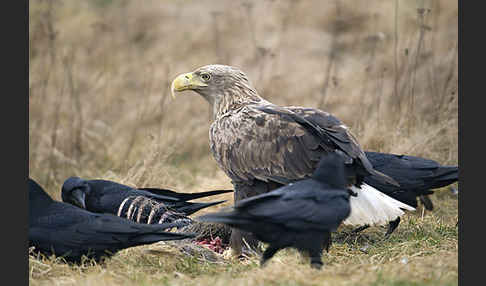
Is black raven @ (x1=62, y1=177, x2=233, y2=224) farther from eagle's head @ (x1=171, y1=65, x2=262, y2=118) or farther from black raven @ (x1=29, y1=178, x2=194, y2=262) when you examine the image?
eagle's head @ (x1=171, y1=65, x2=262, y2=118)

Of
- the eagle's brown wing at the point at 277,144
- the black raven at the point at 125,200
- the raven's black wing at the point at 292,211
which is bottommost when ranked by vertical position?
the black raven at the point at 125,200

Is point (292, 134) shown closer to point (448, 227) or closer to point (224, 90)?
point (224, 90)

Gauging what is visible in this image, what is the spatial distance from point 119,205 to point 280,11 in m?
8.00

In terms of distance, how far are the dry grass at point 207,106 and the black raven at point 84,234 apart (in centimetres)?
12

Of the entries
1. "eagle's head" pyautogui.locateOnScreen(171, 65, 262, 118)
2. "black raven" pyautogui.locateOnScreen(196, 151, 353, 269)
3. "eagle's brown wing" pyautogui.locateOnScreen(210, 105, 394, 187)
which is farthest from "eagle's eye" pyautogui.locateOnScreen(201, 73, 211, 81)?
"black raven" pyautogui.locateOnScreen(196, 151, 353, 269)

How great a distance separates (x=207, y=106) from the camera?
10578mm

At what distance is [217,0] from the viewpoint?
13477 mm

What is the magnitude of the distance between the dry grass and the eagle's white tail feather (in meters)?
0.26

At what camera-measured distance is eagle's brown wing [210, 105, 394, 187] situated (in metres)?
4.78

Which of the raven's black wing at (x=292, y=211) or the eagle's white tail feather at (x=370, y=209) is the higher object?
the raven's black wing at (x=292, y=211)

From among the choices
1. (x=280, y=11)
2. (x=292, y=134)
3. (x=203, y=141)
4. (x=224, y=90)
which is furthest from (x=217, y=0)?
(x=292, y=134)

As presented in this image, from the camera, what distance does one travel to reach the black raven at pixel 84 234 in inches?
172

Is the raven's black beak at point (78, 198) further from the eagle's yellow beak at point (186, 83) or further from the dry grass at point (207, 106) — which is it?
the eagle's yellow beak at point (186, 83)

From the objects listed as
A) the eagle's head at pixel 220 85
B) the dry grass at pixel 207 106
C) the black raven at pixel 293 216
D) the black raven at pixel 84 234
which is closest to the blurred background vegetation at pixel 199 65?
the dry grass at pixel 207 106
